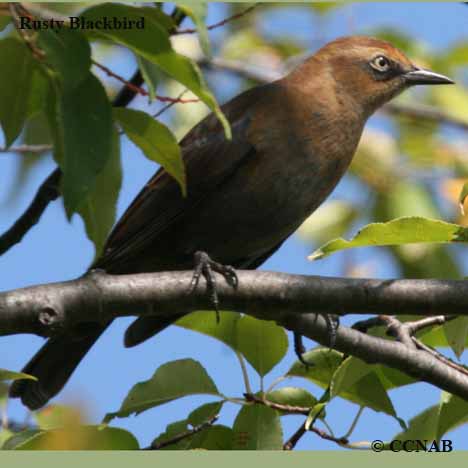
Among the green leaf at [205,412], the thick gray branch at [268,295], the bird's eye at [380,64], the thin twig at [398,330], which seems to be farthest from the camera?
the bird's eye at [380,64]

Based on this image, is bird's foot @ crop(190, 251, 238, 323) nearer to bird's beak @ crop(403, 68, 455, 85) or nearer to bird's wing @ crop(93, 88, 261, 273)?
bird's wing @ crop(93, 88, 261, 273)

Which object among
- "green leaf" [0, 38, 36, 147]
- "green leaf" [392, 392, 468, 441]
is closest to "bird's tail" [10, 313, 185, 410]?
"green leaf" [392, 392, 468, 441]

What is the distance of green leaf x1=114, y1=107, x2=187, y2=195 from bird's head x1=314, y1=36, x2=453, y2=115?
2.57m

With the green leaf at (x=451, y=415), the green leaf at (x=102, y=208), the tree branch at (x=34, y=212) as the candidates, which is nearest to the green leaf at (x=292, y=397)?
the green leaf at (x=451, y=415)

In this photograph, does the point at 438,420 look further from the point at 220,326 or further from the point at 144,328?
the point at 144,328

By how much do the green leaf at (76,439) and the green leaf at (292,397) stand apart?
0.57 metres

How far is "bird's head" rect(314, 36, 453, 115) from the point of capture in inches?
226

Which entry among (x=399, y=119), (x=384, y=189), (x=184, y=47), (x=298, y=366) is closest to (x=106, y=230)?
(x=298, y=366)

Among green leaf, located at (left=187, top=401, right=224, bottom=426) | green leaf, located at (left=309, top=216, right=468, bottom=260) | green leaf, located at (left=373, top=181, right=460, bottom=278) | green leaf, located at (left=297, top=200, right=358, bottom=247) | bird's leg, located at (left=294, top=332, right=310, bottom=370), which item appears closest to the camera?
green leaf, located at (left=309, top=216, right=468, bottom=260)

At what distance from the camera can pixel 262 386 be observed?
358cm

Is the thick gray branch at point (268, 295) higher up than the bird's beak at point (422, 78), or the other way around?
the bird's beak at point (422, 78)

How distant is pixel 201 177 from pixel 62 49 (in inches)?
86.6

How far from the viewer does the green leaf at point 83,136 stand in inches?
115

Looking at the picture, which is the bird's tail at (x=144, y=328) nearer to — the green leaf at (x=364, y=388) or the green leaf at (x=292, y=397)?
the green leaf at (x=292, y=397)
